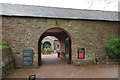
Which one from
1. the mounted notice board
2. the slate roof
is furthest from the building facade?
the mounted notice board

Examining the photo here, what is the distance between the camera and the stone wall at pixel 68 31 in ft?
22.9

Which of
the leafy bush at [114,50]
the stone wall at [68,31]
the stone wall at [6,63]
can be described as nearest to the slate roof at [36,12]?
the stone wall at [68,31]

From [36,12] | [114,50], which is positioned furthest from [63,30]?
[114,50]

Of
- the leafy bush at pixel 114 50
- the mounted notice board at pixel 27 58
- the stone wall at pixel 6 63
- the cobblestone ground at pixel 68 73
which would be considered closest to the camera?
the stone wall at pixel 6 63

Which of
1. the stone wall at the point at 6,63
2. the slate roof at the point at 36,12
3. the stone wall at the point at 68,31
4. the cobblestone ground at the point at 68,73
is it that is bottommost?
the cobblestone ground at the point at 68,73

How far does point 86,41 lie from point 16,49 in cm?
527

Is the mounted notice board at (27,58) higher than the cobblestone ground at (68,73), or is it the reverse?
the mounted notice board at (27,58)

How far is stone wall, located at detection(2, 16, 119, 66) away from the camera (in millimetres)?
6965

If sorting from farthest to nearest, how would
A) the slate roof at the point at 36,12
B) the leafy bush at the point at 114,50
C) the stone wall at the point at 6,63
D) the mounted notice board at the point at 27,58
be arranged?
the leafy bush at the point at 114,50, the slate roof at the point at 36,12, the mounted notice board at the point at 27,58, the stone wall at the point at 6,63

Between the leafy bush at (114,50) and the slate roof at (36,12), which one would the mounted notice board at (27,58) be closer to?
the slate roof at (36,12)

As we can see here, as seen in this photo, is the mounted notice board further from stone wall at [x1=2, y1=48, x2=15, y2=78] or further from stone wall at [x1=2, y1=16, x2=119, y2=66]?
stone wall at [x1=2, y1=48, x2=15, y2=78]

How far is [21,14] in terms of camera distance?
7113mm

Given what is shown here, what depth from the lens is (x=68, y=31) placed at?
25.6ft

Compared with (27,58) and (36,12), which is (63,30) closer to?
(36,12)
